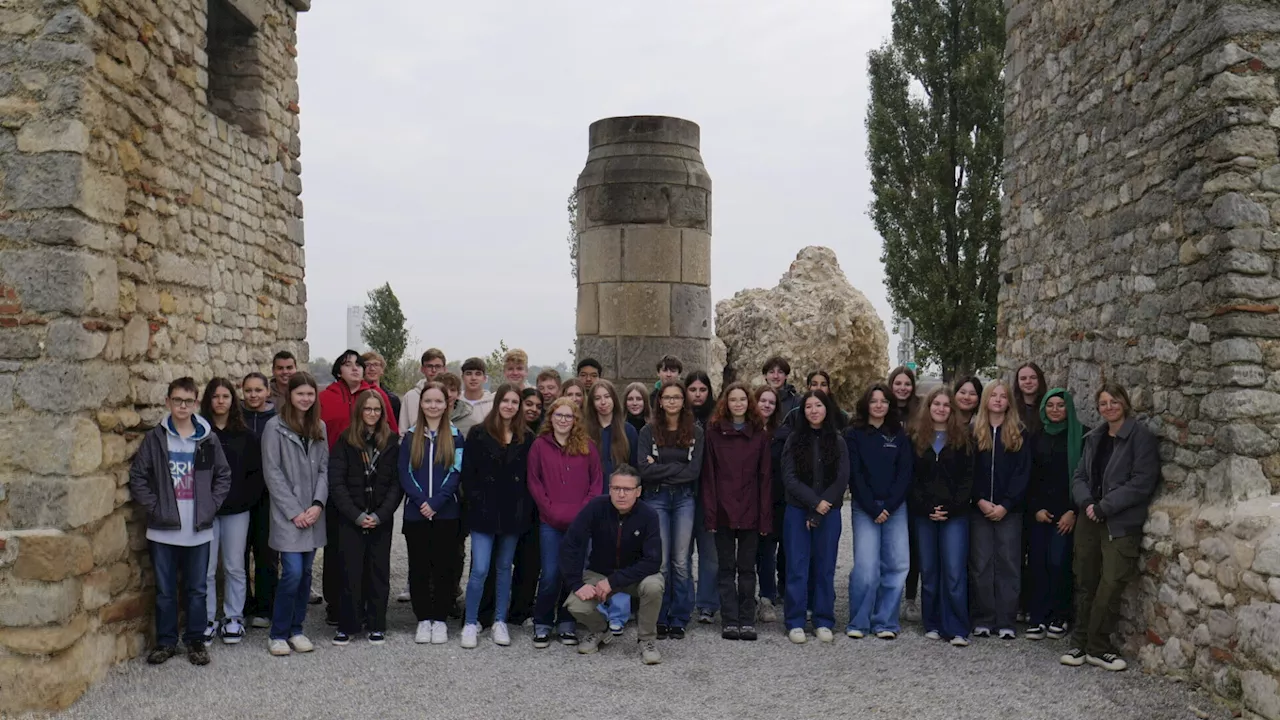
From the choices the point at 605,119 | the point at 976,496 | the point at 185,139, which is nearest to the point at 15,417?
the point at 185,139

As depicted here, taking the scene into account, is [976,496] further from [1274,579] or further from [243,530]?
[243,530]

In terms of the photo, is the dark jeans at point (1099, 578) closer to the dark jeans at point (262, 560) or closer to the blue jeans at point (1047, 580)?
the blue jeans at point (1047, 580)

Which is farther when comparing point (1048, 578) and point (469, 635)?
point (1048, 578)

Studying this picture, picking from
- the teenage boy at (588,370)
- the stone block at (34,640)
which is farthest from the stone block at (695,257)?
the stone block at (34,640)

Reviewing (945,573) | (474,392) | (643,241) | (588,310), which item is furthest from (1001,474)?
(588,310)

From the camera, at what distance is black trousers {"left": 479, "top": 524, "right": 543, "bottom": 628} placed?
648 cm

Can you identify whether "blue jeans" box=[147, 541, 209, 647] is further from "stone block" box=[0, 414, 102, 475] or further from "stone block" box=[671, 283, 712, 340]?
"stone block" box=[671, 283, 712, 340]

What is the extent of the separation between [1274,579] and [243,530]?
5.33 metres

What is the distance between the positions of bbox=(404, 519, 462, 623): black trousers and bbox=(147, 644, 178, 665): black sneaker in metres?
1.35

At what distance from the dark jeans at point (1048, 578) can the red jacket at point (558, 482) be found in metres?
2.71

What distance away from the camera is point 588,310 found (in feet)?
34.6

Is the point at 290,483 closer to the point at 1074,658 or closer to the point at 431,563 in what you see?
the point at 431,563

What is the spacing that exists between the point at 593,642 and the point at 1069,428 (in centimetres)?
311

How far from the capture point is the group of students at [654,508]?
19.5ft
